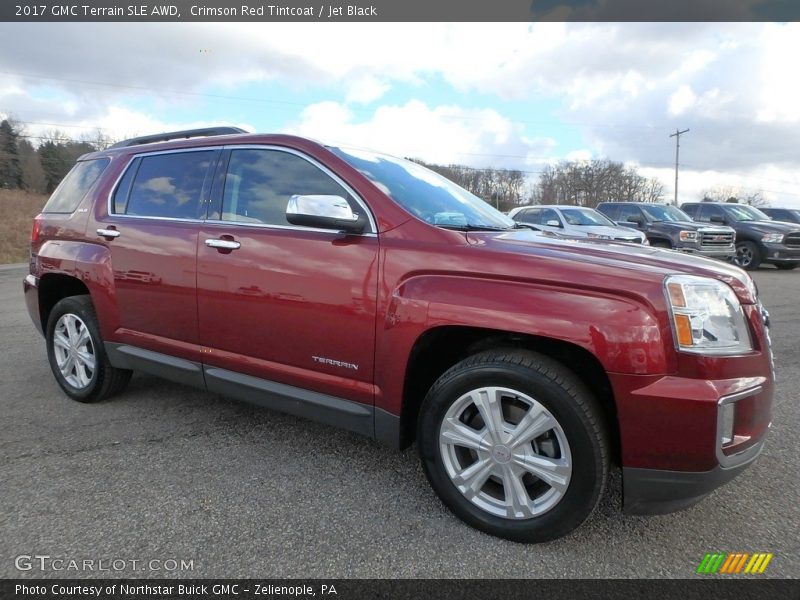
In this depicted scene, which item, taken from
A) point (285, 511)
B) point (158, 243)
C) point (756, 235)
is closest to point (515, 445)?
point (285, 511)

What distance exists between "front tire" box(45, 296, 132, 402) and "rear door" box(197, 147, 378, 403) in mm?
1208

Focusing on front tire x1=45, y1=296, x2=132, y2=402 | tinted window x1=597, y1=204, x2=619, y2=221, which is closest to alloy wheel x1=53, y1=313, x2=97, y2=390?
front tire x1=45, y1=296, x2=132, y2=402

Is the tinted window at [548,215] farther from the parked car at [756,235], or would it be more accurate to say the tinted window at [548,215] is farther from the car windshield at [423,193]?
the car windshield at [423,193]

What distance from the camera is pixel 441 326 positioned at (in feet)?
7.37

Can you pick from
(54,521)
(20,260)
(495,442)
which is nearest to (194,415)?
(54,521)

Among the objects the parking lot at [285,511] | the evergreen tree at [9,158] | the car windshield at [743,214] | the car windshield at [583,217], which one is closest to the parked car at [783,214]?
the car windshield at [743,214]

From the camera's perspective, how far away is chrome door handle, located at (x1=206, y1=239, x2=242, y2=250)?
284 centimetres

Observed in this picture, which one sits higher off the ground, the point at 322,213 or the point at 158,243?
the point at 322,213

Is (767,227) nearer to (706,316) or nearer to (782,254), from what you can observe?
(782,254)

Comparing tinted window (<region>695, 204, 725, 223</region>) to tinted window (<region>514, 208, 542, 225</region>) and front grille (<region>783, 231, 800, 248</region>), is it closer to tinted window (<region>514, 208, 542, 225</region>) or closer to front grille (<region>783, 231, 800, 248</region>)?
front grille (<region>783, 231, 800, 248</region>)

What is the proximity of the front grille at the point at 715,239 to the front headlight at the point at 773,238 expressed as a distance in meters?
0.97

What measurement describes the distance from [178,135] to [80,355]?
180 cm

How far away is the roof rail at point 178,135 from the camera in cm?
342

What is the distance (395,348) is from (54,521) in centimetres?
175
